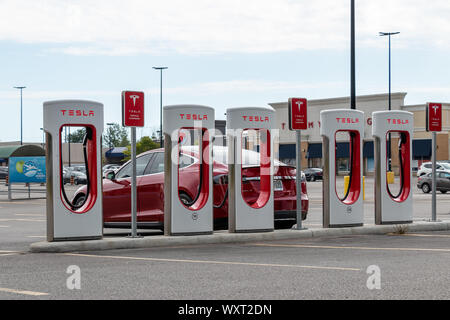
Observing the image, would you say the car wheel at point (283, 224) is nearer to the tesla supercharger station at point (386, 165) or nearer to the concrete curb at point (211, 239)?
the concrete curb at point (211, 239)

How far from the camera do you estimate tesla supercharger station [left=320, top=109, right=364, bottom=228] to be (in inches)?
542

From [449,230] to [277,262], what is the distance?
6509mm

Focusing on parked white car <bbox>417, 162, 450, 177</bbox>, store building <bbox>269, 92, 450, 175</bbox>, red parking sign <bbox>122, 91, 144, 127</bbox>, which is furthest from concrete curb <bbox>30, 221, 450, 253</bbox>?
store building <bbox>269, 92, 450, 175</bbox>

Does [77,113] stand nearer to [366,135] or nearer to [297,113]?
[297,113]

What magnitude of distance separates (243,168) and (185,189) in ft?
3.57

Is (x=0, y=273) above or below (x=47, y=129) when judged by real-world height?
below

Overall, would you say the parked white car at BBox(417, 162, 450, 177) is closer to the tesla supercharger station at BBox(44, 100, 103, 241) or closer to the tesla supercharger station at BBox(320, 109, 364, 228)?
the tesla supercharger station at BBox(320, 109, 364, 228)

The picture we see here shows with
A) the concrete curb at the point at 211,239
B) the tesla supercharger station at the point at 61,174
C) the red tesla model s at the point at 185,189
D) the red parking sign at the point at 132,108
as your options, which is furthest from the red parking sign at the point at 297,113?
the tesla supercharger station at the point at 61,174

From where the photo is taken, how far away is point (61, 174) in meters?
11.7

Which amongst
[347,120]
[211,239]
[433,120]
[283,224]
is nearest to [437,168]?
[433,120]

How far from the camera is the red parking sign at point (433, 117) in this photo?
1561cm
